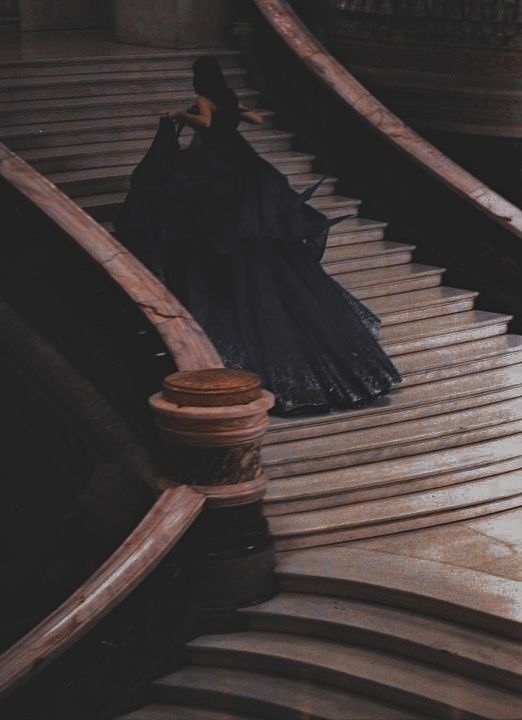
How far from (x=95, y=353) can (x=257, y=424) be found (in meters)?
1.39

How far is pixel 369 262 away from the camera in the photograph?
9914 mm

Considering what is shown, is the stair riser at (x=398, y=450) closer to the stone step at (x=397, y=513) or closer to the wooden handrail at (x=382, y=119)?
the stone step at (x=397, y=513)

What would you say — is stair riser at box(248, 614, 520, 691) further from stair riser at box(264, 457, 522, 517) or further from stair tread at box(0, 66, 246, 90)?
stair tread at box(0, 66, 246, 90)

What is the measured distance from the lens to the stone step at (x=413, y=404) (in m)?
8.30

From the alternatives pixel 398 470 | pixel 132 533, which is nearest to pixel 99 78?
pixel 398 470

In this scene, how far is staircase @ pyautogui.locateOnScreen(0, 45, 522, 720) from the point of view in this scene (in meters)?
7.04

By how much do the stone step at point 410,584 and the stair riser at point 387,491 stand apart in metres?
0.27

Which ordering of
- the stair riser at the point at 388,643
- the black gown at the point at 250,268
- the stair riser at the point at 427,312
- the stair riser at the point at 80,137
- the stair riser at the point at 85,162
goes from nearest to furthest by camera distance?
the stair riser at the point at 388,643
the black gown at the point at 250,268
the stair riser at the point at 427,312
the stair riser at the point at 85,162
the stair riser at the point at 80,137

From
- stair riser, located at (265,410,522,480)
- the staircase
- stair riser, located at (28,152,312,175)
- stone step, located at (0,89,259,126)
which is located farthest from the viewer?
stone step, located at (0,89,259,126)

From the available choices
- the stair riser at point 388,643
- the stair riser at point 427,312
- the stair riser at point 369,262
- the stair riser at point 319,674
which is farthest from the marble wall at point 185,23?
the stair riser at point 319,674

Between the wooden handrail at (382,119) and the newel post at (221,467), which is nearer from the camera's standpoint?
the newel post at (221,467)

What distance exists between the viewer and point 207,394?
721 cm

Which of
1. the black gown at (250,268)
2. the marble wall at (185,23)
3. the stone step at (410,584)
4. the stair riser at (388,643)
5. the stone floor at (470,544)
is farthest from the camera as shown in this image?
the marble wall at (185,23)

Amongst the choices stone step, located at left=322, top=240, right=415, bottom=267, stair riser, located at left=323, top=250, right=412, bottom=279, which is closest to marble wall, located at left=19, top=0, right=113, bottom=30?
stone step, located at left=322, top=240, right=415, bottom=267
